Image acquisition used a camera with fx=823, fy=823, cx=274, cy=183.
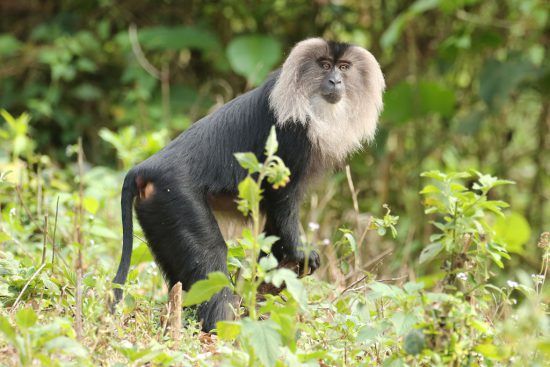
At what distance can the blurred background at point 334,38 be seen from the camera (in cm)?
860

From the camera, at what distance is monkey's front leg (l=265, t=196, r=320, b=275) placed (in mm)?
4391

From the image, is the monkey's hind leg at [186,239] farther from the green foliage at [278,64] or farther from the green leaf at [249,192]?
the green leaf at [249,192]

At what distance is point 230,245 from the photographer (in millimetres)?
4688

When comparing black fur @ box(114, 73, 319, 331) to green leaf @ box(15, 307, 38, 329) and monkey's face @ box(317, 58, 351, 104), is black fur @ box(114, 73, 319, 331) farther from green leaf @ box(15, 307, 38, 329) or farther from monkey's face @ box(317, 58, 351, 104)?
green leaf @ box(15, 307, 38, 329)

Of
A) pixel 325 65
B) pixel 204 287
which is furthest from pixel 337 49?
pixel 204 287

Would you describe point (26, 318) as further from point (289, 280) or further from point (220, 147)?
point (220, 147)

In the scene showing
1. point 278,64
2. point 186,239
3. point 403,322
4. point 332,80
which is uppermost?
point 332,80

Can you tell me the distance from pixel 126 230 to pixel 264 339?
1443 mm

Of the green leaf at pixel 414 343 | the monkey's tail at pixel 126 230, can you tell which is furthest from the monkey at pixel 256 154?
the green leaf at pixel 414 343

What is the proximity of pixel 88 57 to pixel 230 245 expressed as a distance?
5.59 meters

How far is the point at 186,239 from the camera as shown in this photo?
4125 mm

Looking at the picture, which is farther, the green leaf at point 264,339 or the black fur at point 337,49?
the black fur at point 337,49

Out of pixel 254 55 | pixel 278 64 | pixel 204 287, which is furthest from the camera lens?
pixel 278 64

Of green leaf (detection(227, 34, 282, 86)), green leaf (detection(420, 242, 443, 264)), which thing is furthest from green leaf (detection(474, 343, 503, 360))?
green leaf (detection(227, 34, 282, 86))
